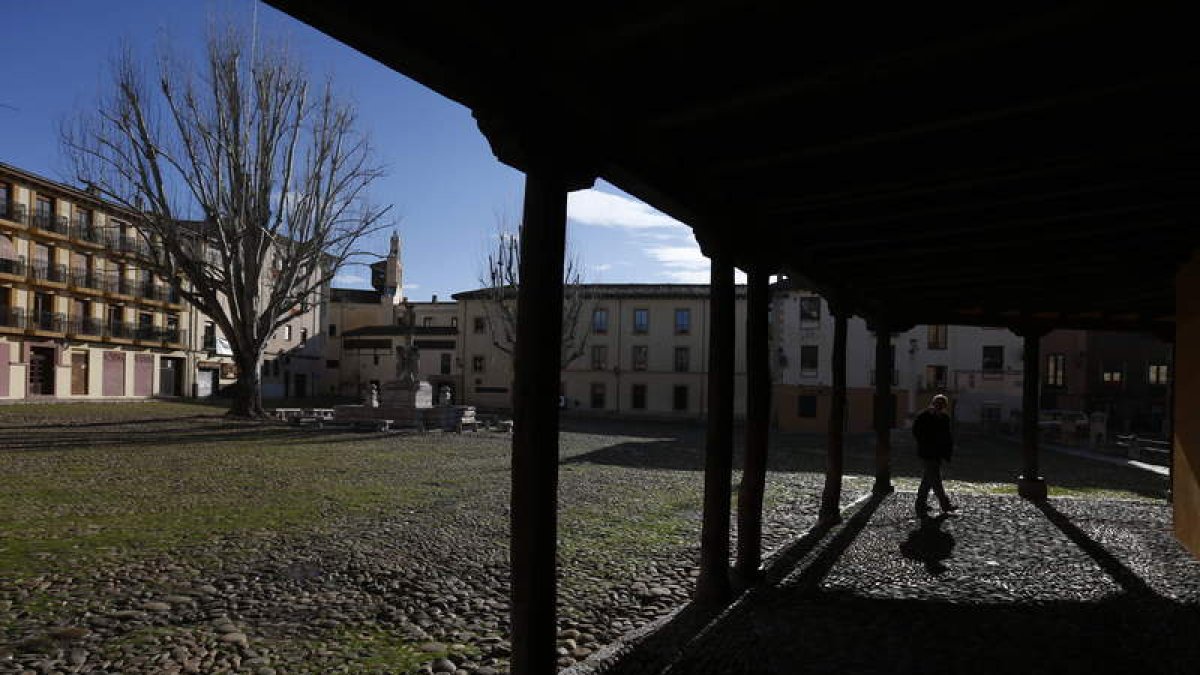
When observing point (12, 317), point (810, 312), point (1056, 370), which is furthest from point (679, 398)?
point (12, 317)

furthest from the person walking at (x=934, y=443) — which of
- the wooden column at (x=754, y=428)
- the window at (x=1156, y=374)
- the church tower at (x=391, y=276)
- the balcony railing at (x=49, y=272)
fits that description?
the church tower at (x=391, y=276)

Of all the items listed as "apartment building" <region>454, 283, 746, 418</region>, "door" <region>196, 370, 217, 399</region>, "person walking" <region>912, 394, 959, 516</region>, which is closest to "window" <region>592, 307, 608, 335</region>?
"apartment building" <region>454, 283, 746, 418</region>

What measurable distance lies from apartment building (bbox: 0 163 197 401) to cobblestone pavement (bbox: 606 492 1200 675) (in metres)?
37.1

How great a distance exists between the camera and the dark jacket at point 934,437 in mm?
9469

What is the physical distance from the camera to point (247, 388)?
2714cm

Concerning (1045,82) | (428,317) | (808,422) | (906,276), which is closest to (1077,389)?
(808,422)

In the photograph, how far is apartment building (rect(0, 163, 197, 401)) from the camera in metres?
37.1

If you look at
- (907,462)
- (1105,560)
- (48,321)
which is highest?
(48,321)

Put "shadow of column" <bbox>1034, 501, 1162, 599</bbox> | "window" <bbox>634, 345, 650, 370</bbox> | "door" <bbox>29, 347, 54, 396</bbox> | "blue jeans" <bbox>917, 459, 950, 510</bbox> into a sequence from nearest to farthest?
"shadow of column" <bbox>1034, 501, 1162, 599</bbox> → "blue jeans" <bbox>917, 459, 950, 510</bbox> → "door" <bbox>29, 347, 54, 396</bbox> → "window" <bbox>634, 345, 650, 370</bbox>

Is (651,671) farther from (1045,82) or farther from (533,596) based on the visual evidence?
(1045,82)

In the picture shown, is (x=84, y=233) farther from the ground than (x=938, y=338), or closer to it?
farther from the ground

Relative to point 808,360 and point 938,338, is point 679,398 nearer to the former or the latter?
point 808,360

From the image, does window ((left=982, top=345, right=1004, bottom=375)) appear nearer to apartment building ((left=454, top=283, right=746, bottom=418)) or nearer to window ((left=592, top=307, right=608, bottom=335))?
apartment building ((left=454, top=283, right=746, bottom=418))

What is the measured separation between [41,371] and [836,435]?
4350 cm
